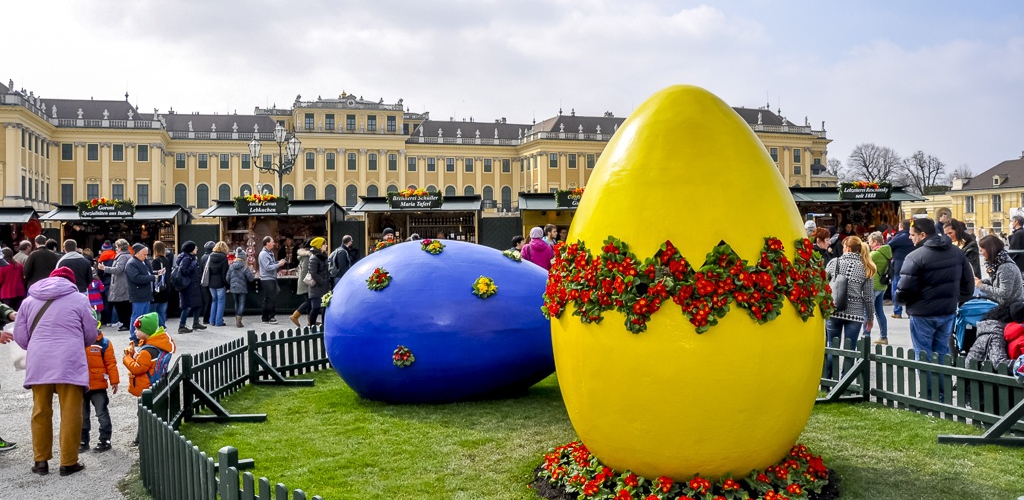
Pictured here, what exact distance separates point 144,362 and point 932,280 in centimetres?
903

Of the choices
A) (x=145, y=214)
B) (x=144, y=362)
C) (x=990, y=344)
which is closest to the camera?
(x=144, y=362)

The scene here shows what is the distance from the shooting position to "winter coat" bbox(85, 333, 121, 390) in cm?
754

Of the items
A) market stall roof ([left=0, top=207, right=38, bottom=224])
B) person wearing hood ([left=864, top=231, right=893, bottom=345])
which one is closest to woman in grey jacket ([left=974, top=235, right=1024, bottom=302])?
person wearing hood ([left=864, top=231, right=893, bottom=345])

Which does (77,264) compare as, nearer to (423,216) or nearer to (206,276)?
(206,276)

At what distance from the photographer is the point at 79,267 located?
14.8m

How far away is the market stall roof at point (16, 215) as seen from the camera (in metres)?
22.7

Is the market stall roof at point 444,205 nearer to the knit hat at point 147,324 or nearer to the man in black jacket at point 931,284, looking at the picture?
the man in black jacket at point 931,284

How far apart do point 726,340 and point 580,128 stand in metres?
98.1

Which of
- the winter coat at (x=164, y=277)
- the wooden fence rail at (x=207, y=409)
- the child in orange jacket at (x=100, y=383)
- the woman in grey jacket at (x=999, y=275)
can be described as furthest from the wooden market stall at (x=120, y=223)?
the woman in grey jacket at (x=999, y=275)

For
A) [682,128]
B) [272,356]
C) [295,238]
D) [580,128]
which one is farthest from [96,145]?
[682,128]

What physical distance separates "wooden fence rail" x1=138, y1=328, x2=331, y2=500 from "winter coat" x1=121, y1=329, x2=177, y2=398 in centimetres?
21

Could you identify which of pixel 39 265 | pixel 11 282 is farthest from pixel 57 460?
pixel 11 282

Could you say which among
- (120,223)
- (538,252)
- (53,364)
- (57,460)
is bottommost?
(57,460)

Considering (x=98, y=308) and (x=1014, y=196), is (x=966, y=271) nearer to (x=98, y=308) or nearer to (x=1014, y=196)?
(x=98, y=308)
